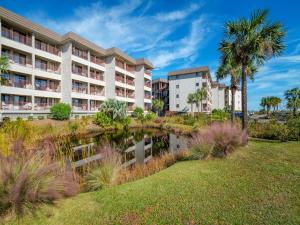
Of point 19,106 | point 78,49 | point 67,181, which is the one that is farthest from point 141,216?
point 78,49

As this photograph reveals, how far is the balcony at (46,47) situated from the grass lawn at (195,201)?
30101 mm

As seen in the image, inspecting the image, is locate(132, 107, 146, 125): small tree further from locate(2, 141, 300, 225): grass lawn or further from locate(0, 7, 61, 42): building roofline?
locate(2, 141, 300, 225): grass lawn

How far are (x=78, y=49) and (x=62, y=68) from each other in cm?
544

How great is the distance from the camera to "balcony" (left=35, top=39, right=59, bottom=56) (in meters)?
27.4

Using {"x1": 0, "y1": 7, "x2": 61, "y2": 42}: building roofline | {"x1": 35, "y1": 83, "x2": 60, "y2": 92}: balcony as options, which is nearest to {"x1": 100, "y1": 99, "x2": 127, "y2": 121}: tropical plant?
{"x1": 35, "y1": 83, "x2": 60, "y2": 92}: balcony

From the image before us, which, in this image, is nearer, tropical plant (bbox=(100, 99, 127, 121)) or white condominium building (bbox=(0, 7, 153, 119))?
white condominium building (bbox=(0, 7, 153, 119))

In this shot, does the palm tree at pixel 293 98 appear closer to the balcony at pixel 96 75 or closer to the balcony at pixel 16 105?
the balcony at pixel 96 75

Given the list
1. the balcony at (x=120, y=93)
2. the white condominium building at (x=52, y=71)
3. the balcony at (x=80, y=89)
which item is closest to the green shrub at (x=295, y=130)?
the white condominium building at (x=52, y=71)

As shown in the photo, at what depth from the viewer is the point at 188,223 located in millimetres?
3707

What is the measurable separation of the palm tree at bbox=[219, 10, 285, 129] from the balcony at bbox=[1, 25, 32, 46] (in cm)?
2644

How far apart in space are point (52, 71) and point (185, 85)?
4242 cm

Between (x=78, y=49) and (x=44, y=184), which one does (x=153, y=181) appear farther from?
(x=78, y=49)

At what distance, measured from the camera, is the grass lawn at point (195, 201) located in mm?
3908

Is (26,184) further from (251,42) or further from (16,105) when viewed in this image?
(16,105)
